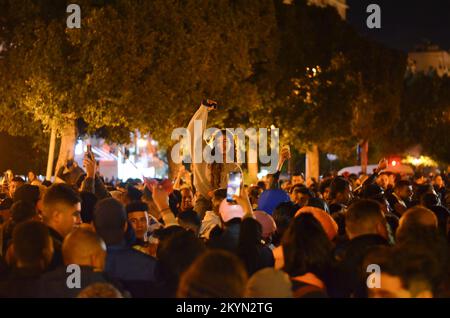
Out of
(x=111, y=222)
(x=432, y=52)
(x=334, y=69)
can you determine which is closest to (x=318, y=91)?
(x=334, y=69)

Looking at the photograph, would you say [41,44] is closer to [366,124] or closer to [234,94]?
[234,94]

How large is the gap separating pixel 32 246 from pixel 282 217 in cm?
372

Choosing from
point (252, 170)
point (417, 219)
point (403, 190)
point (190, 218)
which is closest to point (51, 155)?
point (252, 170)

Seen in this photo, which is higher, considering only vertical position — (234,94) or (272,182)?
(234,94)

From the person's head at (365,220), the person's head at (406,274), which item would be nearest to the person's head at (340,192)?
the person's head at (365,220)

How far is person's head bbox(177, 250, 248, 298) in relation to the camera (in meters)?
4.41

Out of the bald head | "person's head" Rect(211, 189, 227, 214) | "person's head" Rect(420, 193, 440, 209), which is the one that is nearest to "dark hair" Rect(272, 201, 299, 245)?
"person's head" Rect(211, 189, 227, 214)

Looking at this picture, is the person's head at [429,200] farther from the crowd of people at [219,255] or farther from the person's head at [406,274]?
the person's head at [406,274]

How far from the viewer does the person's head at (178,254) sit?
5.90 m

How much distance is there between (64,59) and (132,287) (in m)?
22.2

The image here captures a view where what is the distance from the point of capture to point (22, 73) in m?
27.6

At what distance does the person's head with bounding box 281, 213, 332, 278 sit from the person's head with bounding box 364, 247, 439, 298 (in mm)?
598

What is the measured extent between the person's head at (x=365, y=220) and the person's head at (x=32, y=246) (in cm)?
227
